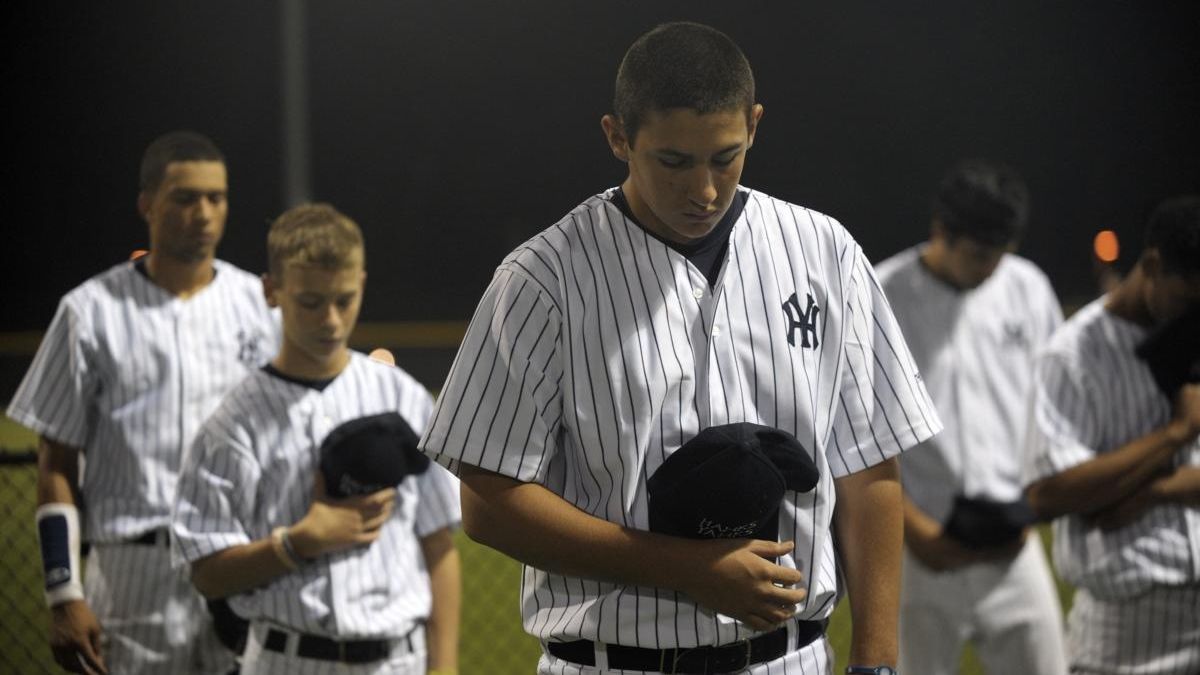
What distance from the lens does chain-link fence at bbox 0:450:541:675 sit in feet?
15.4

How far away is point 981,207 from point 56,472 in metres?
2.29

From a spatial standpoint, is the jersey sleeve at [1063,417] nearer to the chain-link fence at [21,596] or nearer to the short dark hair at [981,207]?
the short dark hair at [981,207]

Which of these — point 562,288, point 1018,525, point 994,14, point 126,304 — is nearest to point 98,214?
point 126,304

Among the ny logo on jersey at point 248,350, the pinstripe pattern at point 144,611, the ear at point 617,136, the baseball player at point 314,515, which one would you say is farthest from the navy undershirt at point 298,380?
the ear at point 617,136

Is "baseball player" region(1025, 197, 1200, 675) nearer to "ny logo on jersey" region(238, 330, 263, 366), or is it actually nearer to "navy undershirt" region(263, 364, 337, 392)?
"navy undershirt" region(263, 364, 337, 392)

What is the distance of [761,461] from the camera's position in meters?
1.55

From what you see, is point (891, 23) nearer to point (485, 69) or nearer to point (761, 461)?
point (485, 69)

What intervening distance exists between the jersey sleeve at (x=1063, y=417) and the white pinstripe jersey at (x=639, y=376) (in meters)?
1.24

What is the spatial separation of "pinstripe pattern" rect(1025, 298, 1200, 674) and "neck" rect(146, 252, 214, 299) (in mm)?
1898

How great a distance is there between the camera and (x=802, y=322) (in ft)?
5.49

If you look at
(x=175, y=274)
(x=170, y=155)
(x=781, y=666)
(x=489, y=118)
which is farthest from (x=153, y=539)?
(x=489, y=118)

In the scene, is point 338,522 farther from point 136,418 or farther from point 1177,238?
point 1177,238

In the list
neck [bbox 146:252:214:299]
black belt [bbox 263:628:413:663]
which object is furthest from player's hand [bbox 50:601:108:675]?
neck [bbox 146:252:214:299]

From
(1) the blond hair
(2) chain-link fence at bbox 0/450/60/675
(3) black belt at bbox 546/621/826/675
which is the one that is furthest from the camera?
(2) chain-link fence at bbox 0/450/60/675
